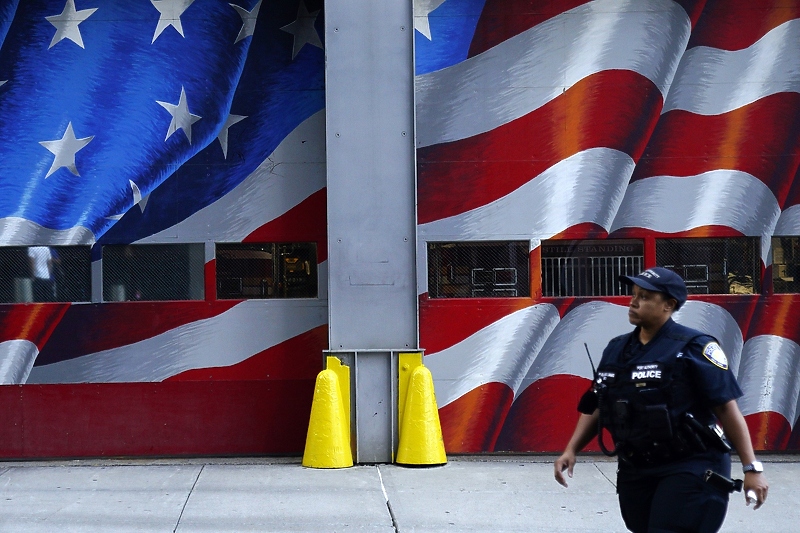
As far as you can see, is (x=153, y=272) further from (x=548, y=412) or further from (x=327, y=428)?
(x=548, y=412)

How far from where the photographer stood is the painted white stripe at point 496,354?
984 cm

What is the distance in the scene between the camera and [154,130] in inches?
389

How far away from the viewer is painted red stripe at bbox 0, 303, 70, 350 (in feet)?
32.0

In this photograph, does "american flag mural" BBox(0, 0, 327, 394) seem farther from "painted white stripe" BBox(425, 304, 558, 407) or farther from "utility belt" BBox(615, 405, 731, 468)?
"utility belt" BBox(615, 405, 731, 468)

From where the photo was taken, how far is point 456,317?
9.85 metres

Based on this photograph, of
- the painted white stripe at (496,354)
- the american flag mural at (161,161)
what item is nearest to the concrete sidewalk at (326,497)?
the painted white stripe at (496,354)

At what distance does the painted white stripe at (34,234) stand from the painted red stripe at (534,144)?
3502 millimetres

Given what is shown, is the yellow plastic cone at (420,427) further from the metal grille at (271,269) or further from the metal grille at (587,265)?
the metal grille at (587,265)


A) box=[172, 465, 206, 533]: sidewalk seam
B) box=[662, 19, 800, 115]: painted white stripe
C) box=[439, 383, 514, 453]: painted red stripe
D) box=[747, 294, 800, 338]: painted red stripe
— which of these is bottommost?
box=[172, 465, 206, 533]: sidewalk seam

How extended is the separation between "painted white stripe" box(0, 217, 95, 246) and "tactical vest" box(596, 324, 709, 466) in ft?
22.1

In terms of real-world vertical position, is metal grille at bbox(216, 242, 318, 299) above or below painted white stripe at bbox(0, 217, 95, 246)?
below

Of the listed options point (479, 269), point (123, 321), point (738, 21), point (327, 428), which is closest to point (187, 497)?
point (327, 428)

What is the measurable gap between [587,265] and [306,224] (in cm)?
296

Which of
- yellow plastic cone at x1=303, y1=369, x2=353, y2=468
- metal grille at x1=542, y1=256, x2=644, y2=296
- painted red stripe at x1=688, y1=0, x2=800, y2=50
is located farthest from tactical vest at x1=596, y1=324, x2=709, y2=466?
painted red stripe at x1=688, y1=0, x2=800, y2=50
